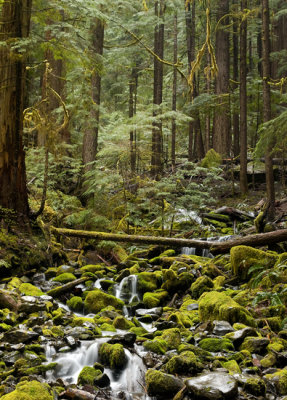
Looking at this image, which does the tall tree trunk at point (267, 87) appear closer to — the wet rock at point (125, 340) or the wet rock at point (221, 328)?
the wet rock at point (221, 328)

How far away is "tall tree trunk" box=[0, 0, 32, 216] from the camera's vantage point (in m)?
8.68

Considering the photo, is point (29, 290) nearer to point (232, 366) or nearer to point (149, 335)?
point (149, 335)

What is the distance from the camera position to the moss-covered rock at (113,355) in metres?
5.08

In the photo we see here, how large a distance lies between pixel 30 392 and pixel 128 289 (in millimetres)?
4875

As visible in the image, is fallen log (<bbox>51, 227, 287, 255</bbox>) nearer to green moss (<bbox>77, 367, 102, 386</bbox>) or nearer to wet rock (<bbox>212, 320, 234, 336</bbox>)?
wet rock (<bbox>212, 320, 234, 336</bbox>)

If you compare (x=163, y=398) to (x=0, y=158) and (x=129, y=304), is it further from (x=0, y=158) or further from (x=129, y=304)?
(x=0, y=158)

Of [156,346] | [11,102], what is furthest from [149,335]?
[11,102]

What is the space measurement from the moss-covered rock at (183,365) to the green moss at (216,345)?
57 cm

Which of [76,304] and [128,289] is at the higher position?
[76,304]

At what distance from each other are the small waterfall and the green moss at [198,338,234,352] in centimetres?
311

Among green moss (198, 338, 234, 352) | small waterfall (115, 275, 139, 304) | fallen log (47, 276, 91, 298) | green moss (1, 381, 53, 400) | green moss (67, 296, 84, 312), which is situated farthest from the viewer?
small waterfall (115, 275, 139, 304)

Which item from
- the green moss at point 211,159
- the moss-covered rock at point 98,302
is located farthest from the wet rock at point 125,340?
the green moss at point 211,159

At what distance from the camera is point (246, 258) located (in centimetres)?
810

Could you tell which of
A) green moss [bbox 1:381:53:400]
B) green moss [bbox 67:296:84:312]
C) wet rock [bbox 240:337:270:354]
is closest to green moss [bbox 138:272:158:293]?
green moss [bbox 67:296:84:312]
